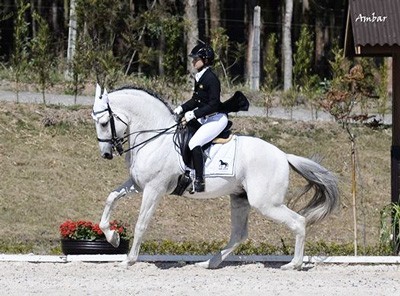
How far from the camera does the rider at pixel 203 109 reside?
13.1m

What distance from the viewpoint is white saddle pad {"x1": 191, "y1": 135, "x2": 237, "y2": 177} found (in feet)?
43.4

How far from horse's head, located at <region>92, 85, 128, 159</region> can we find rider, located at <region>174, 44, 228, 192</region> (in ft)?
2.60

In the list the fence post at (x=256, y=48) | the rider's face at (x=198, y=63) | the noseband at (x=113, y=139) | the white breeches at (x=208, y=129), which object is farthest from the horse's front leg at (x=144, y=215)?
the fence post at (x=256, y=48)

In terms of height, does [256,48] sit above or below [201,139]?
above

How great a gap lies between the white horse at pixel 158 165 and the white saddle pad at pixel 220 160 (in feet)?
0.20

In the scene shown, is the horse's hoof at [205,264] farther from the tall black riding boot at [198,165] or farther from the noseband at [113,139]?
the noseband at [113,139]

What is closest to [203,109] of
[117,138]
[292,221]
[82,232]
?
[117,138]

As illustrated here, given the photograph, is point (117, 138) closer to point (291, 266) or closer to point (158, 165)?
point (158, 165)

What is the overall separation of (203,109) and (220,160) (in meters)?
0.61

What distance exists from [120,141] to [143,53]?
610 inches

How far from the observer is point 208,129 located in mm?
13164

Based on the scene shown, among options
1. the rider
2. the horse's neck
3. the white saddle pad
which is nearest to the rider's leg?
the rider

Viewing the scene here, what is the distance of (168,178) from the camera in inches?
519

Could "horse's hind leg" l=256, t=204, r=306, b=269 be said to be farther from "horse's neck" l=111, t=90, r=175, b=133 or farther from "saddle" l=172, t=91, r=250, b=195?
"horse's neck" l=111, t=90, r=175, b=133
